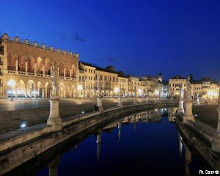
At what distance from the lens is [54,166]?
33.9 ft

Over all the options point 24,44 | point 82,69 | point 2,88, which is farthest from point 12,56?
point 82,69

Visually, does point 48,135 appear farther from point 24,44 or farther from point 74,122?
point 24,44

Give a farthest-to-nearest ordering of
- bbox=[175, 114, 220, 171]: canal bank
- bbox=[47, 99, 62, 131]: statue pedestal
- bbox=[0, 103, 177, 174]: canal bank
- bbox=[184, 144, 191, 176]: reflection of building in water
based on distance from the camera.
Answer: bbox=[47, 99, 62, 131]: statue pedestal
bbox=[184, 144, 191, 176]: reflection of building in water
bbox=[175, 114, 220, 171]: canal bank
bbox=[0, 103, 177, 174]: canal bank

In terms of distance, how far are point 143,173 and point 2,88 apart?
127 ft

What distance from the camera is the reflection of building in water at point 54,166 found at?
9.70 metres

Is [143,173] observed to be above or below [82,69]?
below

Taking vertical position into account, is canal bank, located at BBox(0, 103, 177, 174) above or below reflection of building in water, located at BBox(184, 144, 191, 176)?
above

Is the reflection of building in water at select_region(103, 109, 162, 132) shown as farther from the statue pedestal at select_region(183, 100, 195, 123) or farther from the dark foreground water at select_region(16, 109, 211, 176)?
the statue pedestal at select_region(183, 100, 195, 123)

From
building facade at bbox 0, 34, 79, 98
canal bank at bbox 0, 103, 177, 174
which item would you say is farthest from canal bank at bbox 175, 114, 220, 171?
building facade at bbox 0, 34, 79, 98

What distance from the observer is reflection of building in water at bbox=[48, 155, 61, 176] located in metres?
9.70

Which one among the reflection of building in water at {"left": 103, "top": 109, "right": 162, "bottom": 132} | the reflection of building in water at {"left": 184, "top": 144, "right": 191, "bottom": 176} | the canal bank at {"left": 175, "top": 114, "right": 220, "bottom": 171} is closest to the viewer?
the canal bank at {"left": 175, "top": 114, "right": 220, "bottom": 171}

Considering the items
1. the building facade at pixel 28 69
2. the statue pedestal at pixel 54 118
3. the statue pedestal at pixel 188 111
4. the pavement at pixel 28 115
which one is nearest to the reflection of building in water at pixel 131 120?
the pavement at pixel 28 115

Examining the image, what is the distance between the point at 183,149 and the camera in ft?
45.1

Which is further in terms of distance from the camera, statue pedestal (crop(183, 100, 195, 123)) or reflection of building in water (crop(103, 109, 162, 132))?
reflection of building in water (crop(103, 109, 162, 132))
